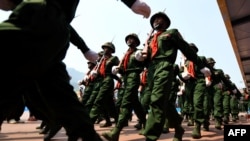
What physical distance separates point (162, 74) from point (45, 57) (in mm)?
2276

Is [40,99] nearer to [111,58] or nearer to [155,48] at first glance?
[155,48]

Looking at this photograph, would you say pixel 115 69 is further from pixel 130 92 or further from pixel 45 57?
pixel 45 57

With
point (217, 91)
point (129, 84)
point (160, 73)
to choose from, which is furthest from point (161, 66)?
point (217, 91)

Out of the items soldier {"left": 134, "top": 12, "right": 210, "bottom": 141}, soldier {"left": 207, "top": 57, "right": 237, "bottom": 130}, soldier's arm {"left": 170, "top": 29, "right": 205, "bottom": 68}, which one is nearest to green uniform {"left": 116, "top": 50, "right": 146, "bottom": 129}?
soldier {"left": 134, "top": 12, "right": 210, "bottom": 141}

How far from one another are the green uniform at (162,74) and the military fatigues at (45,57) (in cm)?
165

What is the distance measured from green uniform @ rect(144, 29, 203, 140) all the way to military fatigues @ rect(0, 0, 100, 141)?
165 centimetres

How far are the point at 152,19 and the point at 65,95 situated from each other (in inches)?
117

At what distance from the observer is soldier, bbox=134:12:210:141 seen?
3.55 m

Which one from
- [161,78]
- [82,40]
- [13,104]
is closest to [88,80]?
[161,78]

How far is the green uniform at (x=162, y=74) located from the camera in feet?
11.6

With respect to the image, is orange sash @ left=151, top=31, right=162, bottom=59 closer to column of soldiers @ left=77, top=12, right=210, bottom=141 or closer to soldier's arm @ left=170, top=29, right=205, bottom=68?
column of soldiers @ left=77, top=12, right=210, bottom=141

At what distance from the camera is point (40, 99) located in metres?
1.90

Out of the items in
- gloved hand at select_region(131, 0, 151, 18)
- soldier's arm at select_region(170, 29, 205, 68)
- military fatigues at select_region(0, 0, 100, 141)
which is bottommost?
military fatigues at select_region(0, 0, 100, 141)

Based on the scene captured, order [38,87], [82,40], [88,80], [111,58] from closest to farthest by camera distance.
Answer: [38,87] < [82,40] < [111,58] < [88,80]
